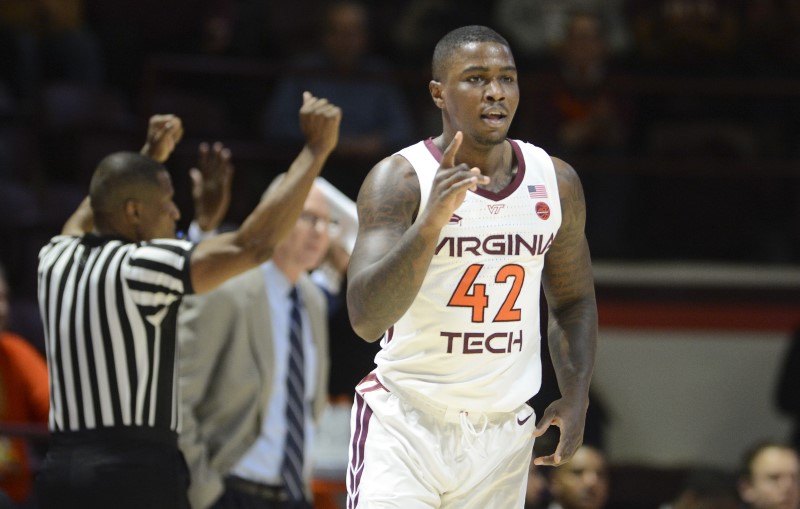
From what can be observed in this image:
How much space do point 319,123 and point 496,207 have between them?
1.05 metres

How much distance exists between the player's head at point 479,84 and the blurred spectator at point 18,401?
335 centimetres

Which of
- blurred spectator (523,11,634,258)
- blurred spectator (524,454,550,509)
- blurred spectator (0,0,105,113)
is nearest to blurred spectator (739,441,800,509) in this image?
blurred spectator (524,454,550,509)

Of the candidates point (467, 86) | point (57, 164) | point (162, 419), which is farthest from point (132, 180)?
point (57, 164)

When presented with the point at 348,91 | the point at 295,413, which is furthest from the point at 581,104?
the point at 295,413

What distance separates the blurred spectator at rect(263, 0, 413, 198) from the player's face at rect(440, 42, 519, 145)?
14.1 ft

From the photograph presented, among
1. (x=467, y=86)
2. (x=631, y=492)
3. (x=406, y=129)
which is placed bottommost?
(x=631, y=492)

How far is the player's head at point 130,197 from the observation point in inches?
182

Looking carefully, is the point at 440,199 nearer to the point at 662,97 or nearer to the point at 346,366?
the point at 346,366

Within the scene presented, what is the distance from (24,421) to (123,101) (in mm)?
3414

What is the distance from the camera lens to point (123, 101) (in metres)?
9.46

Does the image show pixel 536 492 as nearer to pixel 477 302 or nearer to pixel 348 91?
pixel 348 91

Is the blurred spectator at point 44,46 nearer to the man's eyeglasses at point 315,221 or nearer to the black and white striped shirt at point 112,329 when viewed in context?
the man's eyeglasses at point 315,221

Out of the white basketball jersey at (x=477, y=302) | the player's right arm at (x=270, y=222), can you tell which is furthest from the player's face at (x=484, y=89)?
the player's right arm at (x=270, y=222)

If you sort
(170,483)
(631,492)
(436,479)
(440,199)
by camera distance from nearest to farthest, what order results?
(440,199)
(436,479)
(170,483)
(631,492)
